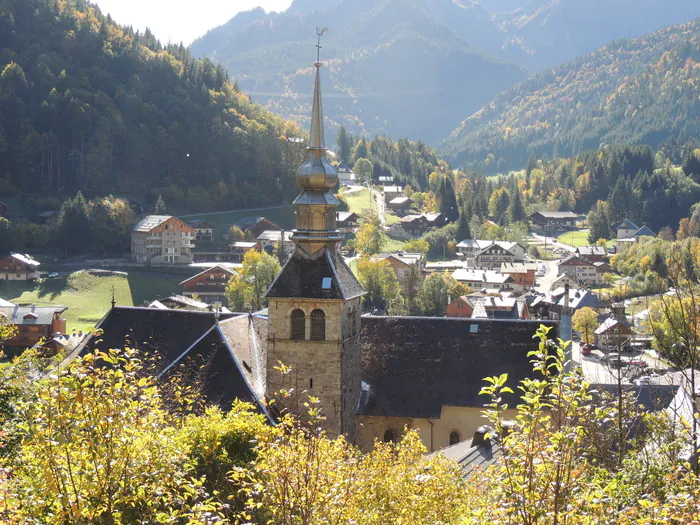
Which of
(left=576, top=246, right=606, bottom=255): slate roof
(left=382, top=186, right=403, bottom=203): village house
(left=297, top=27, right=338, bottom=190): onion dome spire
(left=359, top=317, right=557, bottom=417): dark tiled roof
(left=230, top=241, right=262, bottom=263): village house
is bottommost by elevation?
(left=359, top=317, right=557, bottom=417): dark tiled roof

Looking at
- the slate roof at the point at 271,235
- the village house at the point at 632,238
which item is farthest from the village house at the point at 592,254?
the slate roof at the point at 271,235

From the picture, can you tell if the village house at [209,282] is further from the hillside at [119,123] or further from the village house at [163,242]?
the hillside at [119,123]

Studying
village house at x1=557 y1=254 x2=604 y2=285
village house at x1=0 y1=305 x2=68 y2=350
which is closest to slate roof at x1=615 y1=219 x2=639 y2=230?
village house at x1=557 y1=254 x2=604 y2=285

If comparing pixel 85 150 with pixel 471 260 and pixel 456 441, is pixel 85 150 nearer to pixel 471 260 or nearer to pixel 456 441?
pixel 471 260

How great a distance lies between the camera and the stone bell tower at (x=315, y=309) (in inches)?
1288

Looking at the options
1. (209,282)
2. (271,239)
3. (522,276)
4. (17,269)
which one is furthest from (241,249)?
(522,276)

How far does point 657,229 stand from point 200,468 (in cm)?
17806

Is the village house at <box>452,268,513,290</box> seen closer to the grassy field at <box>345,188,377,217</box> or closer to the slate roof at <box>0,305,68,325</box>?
the grassy field at <box>345,188,377,217</box>

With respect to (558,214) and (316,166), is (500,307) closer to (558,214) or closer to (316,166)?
(316,166)

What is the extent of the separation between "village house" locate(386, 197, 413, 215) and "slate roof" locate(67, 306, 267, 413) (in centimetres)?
14506

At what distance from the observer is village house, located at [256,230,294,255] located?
128875 millimetres

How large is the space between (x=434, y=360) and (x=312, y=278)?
6550mm

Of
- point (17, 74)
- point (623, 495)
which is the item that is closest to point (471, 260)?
point (17, 74)

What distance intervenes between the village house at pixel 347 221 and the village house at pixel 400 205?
21.6 m
